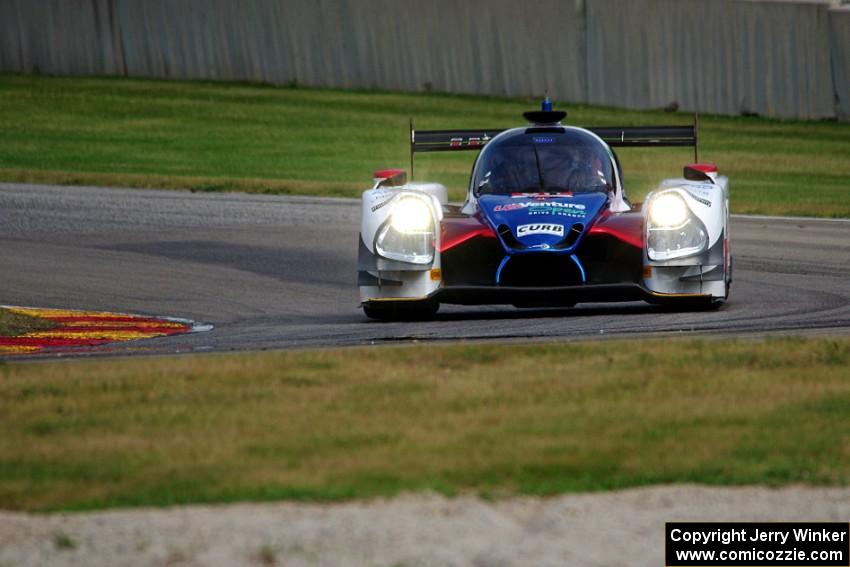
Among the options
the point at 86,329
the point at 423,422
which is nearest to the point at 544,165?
the point at 86,329

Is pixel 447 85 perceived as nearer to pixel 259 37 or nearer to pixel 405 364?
pixel 259 37

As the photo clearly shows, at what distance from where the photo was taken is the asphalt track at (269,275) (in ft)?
32.9

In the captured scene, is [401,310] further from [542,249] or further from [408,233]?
[542,249]

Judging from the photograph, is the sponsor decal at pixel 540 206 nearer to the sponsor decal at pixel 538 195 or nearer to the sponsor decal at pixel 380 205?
the sponsor decal at pixel 538 195

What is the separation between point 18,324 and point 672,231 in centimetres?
470

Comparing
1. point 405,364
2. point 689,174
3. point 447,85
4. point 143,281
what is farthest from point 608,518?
point 447,85

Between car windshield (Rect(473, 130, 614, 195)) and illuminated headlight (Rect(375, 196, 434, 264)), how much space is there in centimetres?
94

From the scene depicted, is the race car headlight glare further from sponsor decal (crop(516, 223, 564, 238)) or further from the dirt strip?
the dirt strip

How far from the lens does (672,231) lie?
33.7ft

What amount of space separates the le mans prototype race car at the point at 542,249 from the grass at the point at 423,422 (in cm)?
136

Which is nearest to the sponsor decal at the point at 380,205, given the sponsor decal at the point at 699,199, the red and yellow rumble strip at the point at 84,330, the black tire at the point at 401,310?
the black tire at the point at 401,310

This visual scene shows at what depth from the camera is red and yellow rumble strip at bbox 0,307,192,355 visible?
407 inches

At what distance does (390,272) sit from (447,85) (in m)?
22.4

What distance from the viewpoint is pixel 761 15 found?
27812 mm
